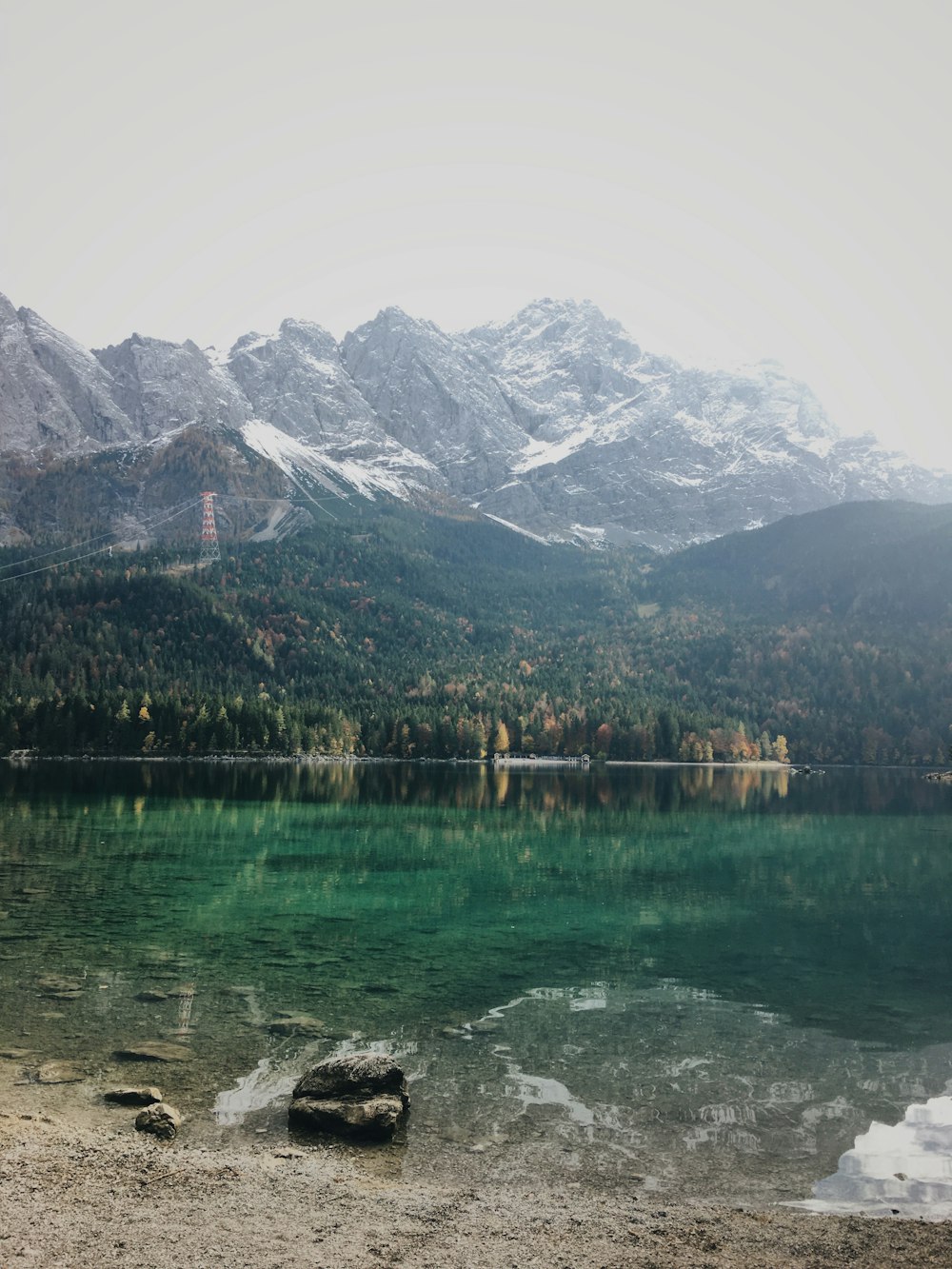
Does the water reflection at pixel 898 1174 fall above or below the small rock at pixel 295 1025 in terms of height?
above

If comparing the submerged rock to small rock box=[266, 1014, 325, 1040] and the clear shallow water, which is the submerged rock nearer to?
the clear shallow water

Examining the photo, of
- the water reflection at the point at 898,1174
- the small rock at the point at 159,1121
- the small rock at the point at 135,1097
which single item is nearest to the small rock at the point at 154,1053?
the small rock at the point at 135,1097

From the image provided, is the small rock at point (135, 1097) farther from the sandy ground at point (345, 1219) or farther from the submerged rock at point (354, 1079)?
the submerged rock at point (354, 1079)

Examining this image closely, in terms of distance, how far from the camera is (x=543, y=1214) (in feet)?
54.2

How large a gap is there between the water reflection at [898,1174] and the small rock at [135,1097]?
13456mm

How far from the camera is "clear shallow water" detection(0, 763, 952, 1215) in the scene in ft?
68.3

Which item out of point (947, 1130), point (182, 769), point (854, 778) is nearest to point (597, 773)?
point (854, 778)

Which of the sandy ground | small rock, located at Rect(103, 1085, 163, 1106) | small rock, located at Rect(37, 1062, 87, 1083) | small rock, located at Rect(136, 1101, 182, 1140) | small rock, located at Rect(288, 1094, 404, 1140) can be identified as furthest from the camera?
small rock, located at Rect(37, 1062, 87, 1083)

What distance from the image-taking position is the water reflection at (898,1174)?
1748cm

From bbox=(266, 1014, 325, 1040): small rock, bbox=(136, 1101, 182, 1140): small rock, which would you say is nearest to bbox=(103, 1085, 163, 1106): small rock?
bbox=(136, 1101, 182, 1140): small rock

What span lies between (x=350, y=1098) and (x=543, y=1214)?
5.65 metres

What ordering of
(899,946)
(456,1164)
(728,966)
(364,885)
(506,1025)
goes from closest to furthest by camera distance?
(456,1164)
(506,1025)
(728,966)
(899,946)
(364,885)

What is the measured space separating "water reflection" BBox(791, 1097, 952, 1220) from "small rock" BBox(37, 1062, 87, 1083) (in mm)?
16004

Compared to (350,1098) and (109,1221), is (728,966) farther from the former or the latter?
(109,1221)
